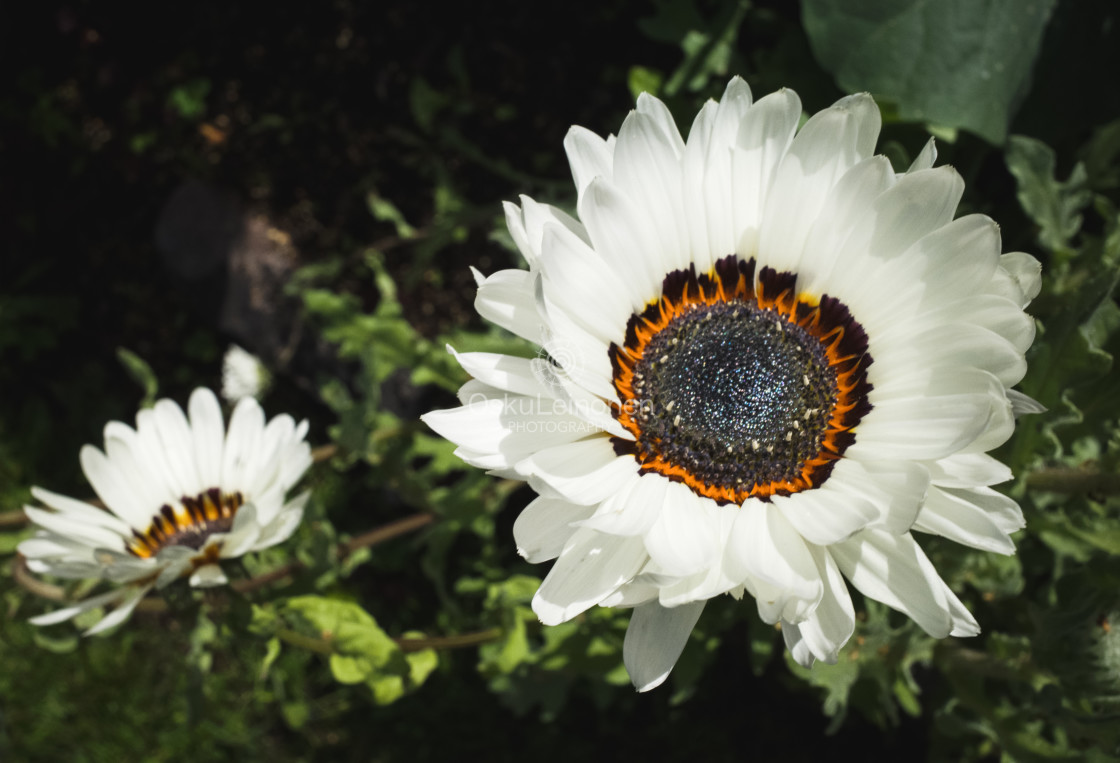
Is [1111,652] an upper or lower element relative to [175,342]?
upper

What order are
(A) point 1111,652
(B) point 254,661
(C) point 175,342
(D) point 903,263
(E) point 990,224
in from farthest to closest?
(C) point 175,342
(B) point 254,661
(A) point 1111,652
(D) point 903,263
(E) point 990,224

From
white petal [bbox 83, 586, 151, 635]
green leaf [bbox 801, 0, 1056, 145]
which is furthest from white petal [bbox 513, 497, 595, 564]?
green leaf [bbox 801, 0, 1056, 145]

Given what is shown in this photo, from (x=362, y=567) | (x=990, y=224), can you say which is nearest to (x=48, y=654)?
(x=362, y=567)

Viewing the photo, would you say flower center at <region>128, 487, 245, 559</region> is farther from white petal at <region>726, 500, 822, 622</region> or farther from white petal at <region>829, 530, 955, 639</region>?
white petal at <region>829, 530, 955, 639</region>

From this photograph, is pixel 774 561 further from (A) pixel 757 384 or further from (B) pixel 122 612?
(B) pixel 122 612

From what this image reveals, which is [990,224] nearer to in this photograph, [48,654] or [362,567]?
[362,567]

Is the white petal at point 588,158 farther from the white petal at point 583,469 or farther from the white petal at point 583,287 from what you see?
the white petal at point 583,469

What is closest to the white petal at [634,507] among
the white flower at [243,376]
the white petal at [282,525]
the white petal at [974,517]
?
the white petal at [974,517]

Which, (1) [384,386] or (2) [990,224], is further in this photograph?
(1) [384,386]
